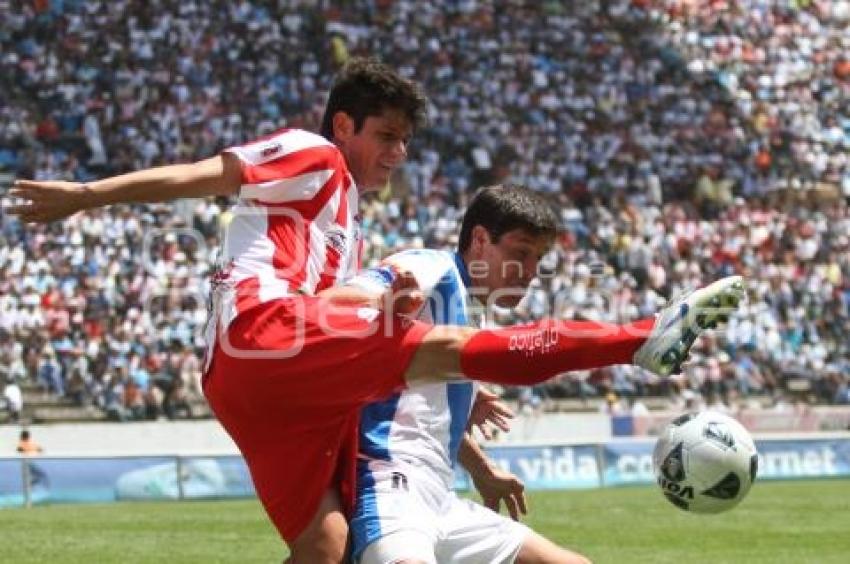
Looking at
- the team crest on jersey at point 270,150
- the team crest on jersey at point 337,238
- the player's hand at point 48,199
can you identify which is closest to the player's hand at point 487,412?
the team crest on jersey at point 337,238

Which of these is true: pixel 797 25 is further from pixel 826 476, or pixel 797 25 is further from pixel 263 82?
pixel 826 476

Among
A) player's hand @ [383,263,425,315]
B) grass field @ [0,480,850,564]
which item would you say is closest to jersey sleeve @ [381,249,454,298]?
player's hand @ [383,263,425,315]

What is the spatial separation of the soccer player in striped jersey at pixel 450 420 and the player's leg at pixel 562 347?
0.43 m

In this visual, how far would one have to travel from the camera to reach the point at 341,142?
305 inches

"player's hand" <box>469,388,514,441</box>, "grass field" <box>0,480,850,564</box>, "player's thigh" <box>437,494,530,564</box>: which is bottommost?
"grass field" <box>0,480,850,564</box>

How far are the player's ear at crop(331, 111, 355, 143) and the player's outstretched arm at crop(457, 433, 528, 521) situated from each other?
1.48m

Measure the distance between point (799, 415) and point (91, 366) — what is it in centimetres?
1242

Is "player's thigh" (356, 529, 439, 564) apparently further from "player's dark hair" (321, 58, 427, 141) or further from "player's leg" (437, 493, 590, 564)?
"player's dark hair" (321, 58, 427, 141)

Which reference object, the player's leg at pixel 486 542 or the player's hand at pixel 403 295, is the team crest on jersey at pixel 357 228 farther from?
the player's leg at pixel 486 542

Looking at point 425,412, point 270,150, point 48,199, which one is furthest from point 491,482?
point 48,199

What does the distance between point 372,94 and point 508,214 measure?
819mm

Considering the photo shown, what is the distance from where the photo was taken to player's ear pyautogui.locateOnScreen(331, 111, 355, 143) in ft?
25.3

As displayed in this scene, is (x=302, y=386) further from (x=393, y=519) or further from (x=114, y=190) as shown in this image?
(x=114, y=190)

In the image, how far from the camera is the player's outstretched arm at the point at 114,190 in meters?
6.86
